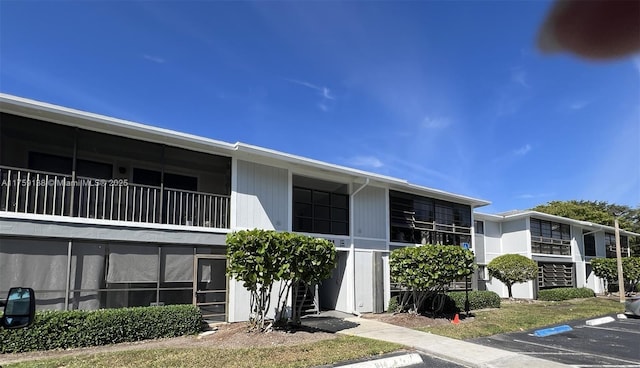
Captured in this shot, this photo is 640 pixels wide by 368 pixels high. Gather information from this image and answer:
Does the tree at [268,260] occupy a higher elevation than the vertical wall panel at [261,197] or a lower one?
lower

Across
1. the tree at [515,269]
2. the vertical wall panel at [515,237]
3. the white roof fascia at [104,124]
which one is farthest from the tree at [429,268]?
the vertical wall panel at [515,237]

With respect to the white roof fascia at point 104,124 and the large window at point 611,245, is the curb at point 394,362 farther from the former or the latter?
the large window at point 611,245

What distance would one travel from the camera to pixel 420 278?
14.4 meters

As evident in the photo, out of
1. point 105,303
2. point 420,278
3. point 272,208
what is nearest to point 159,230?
point 105,303

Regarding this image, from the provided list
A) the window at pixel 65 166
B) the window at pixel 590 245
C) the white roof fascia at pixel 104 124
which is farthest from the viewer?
the window at pixel 590 245

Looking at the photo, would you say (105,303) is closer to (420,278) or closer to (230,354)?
(230,354)

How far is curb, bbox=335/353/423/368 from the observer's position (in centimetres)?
822

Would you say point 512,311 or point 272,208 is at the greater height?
point 272,208

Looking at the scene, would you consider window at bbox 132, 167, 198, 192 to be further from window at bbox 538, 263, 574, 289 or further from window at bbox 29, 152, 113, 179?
window at bbox 538, 263, 574, 289

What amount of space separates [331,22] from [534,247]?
2848 centimetres

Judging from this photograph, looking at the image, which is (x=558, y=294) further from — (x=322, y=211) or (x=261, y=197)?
(x=261, y=197)

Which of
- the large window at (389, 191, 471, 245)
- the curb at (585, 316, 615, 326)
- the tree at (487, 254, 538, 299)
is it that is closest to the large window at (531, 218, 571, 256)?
the tree at (487, 254, 538, 299)

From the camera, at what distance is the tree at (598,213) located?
4217 cm

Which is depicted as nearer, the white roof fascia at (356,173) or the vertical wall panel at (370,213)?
the white roof fascia at (356,173)
